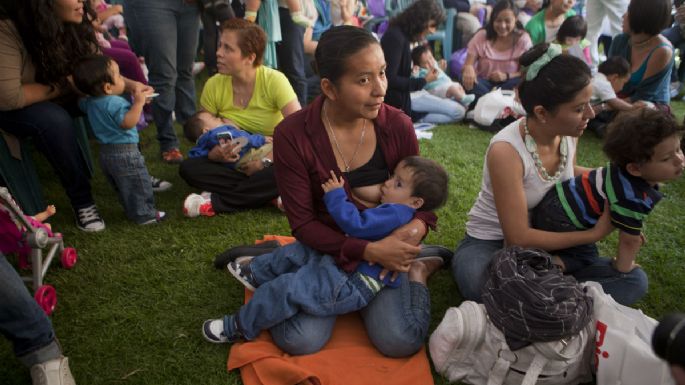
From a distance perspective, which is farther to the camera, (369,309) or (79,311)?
(79,311)

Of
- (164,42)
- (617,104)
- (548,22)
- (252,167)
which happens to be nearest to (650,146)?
(252,167)

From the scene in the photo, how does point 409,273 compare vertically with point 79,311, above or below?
above

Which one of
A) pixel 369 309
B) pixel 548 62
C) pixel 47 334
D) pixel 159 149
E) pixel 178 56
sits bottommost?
pixel 159 149

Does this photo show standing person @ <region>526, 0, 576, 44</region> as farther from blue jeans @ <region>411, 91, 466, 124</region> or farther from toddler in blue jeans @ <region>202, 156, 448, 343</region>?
toddler in blue jeans @ <region>202, 156, 448, 343</region>

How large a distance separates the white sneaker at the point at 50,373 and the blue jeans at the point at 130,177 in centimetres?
137

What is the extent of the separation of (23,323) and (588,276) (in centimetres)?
233

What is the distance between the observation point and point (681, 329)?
1.02 m

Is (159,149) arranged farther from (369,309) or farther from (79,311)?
(369,309)

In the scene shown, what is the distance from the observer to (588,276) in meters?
2.21

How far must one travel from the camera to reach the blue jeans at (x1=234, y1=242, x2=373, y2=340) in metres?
2.00

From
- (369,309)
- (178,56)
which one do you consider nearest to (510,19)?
(178,56)

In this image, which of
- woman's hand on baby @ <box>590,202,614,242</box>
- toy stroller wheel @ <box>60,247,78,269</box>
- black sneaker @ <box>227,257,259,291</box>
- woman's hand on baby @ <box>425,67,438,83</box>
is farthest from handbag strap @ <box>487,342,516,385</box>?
woman's hand on baby @ <box>425,67,438,83</box>

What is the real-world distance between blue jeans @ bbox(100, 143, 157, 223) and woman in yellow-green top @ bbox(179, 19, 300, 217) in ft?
0.88

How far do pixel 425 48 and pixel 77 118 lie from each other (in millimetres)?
3936
